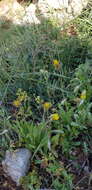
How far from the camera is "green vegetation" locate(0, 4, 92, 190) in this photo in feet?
6.73

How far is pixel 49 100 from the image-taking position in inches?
95.2

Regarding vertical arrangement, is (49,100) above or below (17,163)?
above

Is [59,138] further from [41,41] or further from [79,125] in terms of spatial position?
[41,41]

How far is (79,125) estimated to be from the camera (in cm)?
208

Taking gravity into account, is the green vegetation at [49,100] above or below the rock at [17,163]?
above

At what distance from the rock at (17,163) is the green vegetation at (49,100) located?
45mm

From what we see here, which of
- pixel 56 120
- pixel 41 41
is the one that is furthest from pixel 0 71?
pixel 56 120

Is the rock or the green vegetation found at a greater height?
the green vegetation

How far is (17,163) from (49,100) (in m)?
0.61

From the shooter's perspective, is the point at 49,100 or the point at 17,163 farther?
the point at 49,100

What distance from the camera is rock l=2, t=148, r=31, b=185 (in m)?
2.04

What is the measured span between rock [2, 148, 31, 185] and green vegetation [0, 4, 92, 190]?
0.04 metres

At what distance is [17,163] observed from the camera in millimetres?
2045

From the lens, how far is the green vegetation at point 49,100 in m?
2.05
